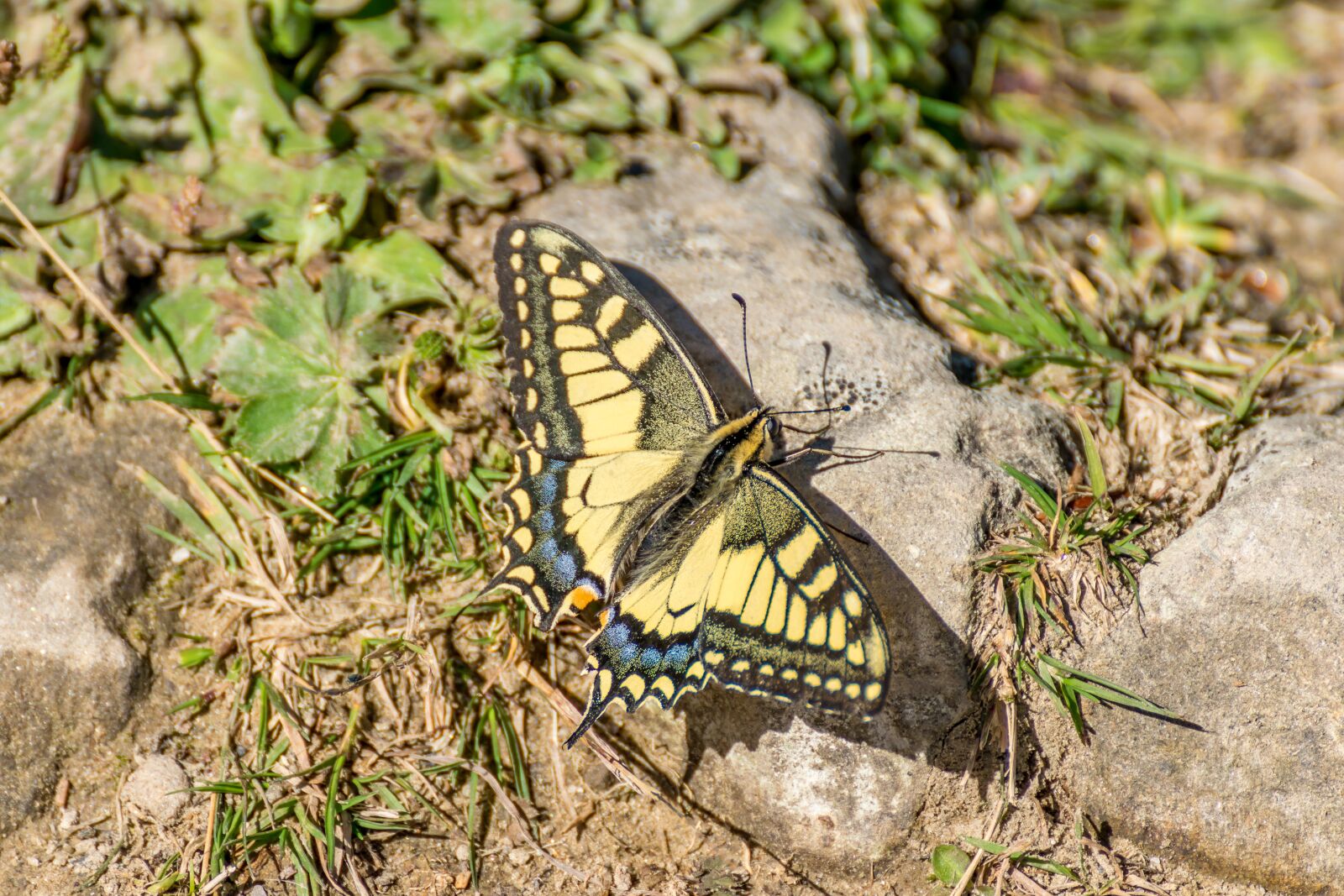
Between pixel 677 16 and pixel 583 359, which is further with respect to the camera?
pixel 677 16

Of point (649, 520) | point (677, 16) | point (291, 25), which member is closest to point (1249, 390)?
point (649, 520)

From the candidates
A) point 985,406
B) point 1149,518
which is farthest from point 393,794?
point 1149,518

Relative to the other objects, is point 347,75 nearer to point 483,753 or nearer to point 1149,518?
point 483,753

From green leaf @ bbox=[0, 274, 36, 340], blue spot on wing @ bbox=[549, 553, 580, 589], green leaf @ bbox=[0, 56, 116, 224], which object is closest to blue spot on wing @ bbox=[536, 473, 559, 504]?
blue spot on wing @ bbox=[549, 553, 580, 589]

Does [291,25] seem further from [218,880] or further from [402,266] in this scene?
[218,880]

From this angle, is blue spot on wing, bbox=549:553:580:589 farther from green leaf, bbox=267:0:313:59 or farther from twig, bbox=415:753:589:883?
green leaf, bbox=267:0:313:59

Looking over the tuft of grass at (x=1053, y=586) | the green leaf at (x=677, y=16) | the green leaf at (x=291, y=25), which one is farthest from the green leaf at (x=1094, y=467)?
the green leaf at (x=291, y=25)

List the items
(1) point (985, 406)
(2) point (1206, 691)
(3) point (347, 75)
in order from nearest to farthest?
1. (2) point (1206, 691)
2. (1) point (985, 406)
3. (3) point (347, 75)
